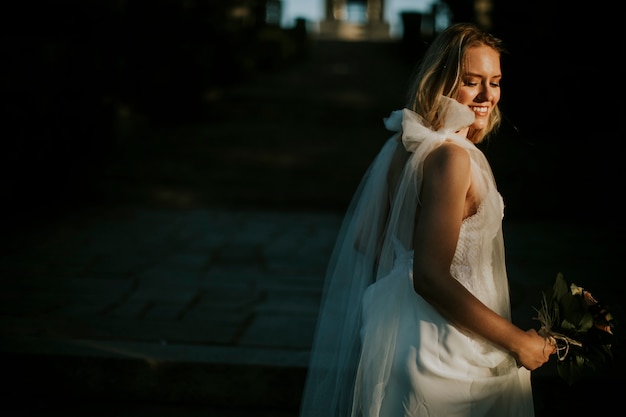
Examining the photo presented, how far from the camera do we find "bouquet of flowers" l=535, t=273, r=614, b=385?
6.10 feet

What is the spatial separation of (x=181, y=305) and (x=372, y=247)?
2.37 meters

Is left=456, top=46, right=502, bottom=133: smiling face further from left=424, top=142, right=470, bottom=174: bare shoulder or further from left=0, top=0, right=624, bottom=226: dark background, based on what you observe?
left=0, top=0, right=624, bottom=226: dark background

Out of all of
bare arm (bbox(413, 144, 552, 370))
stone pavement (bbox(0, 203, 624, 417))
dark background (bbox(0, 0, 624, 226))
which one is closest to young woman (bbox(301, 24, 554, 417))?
bare arm (bbox(413, 144, 552, 370))

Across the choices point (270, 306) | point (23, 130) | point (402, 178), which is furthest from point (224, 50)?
point (402, 178)

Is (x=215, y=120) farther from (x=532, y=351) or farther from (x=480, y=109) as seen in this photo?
(x=532, y=351)

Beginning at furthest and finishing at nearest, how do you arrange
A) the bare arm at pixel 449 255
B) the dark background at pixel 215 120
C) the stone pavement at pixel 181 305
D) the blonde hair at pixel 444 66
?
the dark background at pixel 215 120 → the stone pavement at pixel 181 305 → the blonde hair at pixel 444 66 → the bare arm at pixel 449 255

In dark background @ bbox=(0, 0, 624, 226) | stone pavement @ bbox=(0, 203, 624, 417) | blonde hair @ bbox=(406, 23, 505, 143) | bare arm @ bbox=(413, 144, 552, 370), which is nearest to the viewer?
bare arm @ bbox=(413, 144, 552, 370)

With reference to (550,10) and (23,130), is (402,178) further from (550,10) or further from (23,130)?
(550,10)

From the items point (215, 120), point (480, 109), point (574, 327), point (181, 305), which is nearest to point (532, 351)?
point (574, 327)

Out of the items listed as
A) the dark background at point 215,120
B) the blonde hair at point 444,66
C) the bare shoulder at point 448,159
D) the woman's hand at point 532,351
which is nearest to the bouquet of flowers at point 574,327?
the woman's hand at point 532,351

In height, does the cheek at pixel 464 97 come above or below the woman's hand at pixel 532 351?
above

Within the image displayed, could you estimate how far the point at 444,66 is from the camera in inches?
73.9

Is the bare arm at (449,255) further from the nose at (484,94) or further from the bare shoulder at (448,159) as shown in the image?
the nose at (484,94)

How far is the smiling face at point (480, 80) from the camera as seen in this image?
1869mm
